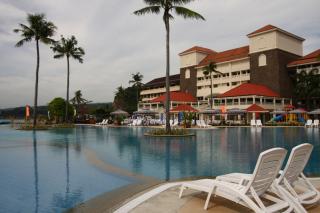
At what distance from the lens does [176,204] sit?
457 cm

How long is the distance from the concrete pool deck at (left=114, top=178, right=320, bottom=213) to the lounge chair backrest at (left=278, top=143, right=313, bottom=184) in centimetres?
53

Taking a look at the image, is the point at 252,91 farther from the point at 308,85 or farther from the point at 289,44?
the point at 289,44

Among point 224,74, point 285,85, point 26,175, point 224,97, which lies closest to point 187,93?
point 224,74

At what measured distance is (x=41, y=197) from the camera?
231 inches

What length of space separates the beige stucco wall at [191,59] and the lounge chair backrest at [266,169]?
64275 millimetres

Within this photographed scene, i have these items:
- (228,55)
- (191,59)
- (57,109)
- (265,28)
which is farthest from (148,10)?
(191,59)

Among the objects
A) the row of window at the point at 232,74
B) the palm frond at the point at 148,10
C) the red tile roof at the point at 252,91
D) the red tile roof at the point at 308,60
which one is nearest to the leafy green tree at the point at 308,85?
the red tile roof at the point at 308,60

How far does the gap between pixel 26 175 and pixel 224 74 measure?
57.3 meters

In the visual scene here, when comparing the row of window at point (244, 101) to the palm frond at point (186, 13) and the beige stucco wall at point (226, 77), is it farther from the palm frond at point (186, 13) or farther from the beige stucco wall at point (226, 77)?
the palm frond at point (186, 13)

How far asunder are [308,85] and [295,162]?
51.1 metres

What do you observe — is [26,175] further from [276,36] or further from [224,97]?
[276,36]

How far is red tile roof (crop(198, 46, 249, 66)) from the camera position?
59359 millimetres

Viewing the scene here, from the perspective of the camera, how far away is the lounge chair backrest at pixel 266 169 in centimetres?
382

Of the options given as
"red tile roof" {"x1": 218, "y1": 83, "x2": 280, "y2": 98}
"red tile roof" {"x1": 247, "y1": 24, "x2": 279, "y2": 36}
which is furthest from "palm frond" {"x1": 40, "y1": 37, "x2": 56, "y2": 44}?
"red tile roof" {"x1": 247, "y1": 24, "x2": 279, "y2": 36}
